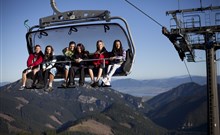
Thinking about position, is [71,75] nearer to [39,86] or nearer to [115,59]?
[39,86]

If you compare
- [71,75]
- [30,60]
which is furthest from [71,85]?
[30,60]

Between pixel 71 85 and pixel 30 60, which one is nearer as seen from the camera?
pixel 71 85

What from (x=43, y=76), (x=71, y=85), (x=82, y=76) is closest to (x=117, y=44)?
(x=82, y=76)

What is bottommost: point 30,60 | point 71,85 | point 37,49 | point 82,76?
point 71,85

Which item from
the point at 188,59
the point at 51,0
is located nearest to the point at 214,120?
the point at 188,59

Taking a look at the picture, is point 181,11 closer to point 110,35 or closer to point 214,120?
point 214,120

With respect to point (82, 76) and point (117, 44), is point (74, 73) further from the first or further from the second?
point (117, 44)

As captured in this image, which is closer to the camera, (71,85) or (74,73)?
(71,85)

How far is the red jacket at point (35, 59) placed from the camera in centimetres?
1202

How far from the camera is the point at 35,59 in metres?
12.1

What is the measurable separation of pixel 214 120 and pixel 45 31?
788 inches

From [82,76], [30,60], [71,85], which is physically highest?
[30,60]

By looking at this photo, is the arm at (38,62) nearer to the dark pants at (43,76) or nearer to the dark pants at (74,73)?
the dark pants at (43,76)

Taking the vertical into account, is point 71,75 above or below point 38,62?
below
